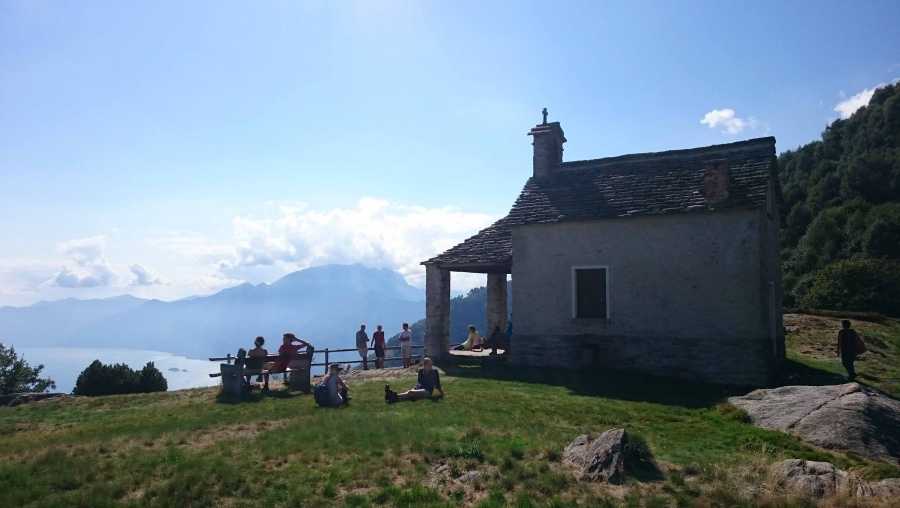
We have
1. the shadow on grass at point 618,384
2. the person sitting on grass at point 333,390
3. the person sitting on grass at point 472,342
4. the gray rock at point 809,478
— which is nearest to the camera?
the gray rock at point 809,478

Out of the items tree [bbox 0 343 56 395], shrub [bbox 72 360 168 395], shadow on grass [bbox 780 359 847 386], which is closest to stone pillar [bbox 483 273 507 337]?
shadow on grass [bbox 780 359 847 386]

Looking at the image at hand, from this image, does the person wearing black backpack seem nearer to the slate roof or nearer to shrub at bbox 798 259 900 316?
the slate roof

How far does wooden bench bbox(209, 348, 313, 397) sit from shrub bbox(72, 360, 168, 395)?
7415mm

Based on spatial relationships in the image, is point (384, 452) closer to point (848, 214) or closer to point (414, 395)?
point (414, 395)

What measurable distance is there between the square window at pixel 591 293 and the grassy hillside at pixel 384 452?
3.70m

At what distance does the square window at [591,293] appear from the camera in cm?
1764

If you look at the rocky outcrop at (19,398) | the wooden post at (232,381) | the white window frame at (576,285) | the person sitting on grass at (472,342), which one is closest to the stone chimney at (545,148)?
the white window frame at (576,285)

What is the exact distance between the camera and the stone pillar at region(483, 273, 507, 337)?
85.6ft

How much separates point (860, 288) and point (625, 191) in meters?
25.7

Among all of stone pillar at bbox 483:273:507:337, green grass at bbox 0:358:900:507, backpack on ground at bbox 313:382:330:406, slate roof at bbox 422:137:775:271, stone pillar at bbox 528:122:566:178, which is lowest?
green grass at bbox 0:358:900:507

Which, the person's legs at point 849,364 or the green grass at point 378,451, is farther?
the person's legs at point 849,364

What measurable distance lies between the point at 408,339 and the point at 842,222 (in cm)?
5030

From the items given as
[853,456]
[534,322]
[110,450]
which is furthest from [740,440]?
[110,450]

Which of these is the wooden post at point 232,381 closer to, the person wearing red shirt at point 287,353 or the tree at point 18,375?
the person wearing red shirt at point 287,353
